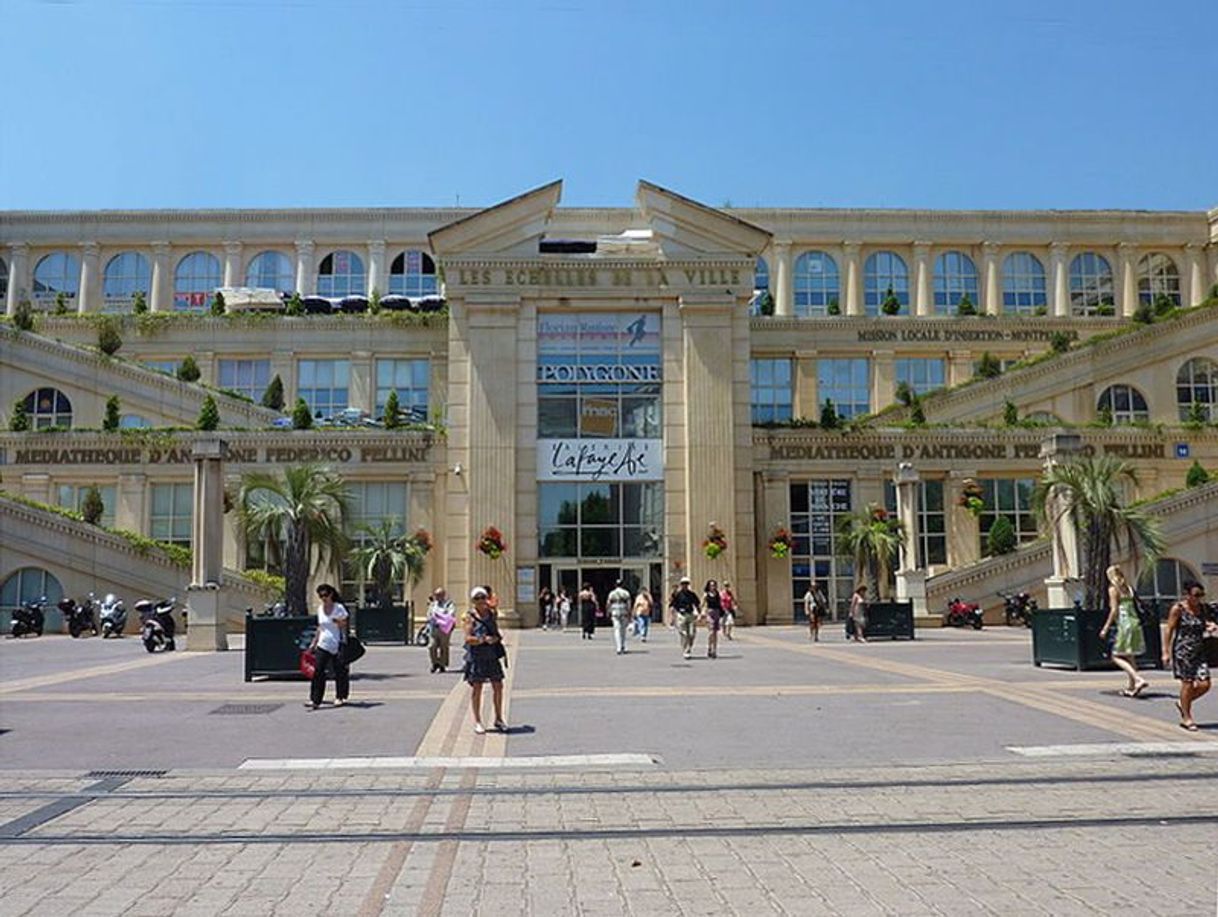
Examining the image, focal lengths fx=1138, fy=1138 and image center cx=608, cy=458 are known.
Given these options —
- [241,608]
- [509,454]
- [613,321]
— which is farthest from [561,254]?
[241,608]

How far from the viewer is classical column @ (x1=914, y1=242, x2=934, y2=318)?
182 ft

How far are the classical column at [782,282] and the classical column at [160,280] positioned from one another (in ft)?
97.2

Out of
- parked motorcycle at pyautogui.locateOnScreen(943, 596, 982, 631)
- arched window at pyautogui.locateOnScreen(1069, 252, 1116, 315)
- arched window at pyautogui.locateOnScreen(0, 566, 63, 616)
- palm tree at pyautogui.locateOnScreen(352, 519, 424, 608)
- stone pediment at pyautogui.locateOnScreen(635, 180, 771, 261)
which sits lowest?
parked motorcycle at pyautogui.locateOnScreen(943, 596, 982, 631)

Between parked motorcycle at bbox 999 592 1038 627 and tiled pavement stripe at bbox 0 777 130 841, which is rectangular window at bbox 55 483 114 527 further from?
tiled pavement stripe at bbox 0 777 130 841

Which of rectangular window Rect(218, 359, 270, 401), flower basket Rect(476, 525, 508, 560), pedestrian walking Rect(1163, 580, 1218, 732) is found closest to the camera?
pedestrian walking Rect(1163, 580, 1218, 732)

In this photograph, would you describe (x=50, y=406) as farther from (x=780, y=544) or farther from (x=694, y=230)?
(x=780, y=544)

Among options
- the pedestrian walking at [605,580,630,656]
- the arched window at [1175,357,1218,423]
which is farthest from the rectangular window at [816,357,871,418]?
the pedestrian walking at [605,580,630,656]

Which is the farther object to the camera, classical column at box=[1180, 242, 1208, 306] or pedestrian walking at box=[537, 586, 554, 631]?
Answer: classical column at box=[1180, 242, 1208, 306]

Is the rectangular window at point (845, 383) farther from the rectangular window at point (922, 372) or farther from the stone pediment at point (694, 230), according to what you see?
the stone pediment at point (694, 230)

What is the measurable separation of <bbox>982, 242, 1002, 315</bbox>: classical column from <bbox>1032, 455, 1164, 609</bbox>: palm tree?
33.0m

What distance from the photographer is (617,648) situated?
25.8 meters

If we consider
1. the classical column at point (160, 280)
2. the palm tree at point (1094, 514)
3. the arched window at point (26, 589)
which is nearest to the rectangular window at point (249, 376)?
the classical column at point (160, 280)

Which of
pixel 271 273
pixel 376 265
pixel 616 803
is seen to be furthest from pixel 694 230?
pixel 616 803

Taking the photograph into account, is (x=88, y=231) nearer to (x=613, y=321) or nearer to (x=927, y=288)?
(x=613, y=321)
